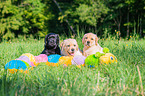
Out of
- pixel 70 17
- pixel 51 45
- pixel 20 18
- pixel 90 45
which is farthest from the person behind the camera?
pixel 70 17

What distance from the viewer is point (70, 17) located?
19609 millimetres

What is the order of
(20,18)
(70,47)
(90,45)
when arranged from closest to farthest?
1. (70,47)
2. (90,45)
3. (20,18)

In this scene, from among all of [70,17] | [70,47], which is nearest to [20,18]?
[70,17]

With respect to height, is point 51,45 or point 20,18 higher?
point 20,18

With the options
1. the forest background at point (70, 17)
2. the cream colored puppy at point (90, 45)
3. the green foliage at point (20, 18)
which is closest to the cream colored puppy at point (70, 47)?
the cream colored puppy at point (90, 45)

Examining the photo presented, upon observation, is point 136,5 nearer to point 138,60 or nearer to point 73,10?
point 73,10

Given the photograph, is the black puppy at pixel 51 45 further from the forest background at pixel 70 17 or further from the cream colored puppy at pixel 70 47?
the forest background at pixel 70 17

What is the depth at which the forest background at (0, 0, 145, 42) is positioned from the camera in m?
16.9

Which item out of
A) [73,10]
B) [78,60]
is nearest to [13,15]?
[73,10]

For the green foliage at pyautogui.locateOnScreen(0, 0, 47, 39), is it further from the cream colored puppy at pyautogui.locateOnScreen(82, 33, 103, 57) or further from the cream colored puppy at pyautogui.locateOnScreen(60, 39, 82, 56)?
the cream colored puppy at pyautogui.locateOnScreen(82, 33, 103, 57)

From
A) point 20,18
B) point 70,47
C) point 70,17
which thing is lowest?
point 70,47

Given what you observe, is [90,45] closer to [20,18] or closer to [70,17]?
[20,18]

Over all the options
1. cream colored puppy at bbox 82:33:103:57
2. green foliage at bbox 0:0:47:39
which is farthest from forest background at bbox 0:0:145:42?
cream colored puppy at bbox 82:33:103:57

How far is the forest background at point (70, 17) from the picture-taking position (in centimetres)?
1686
